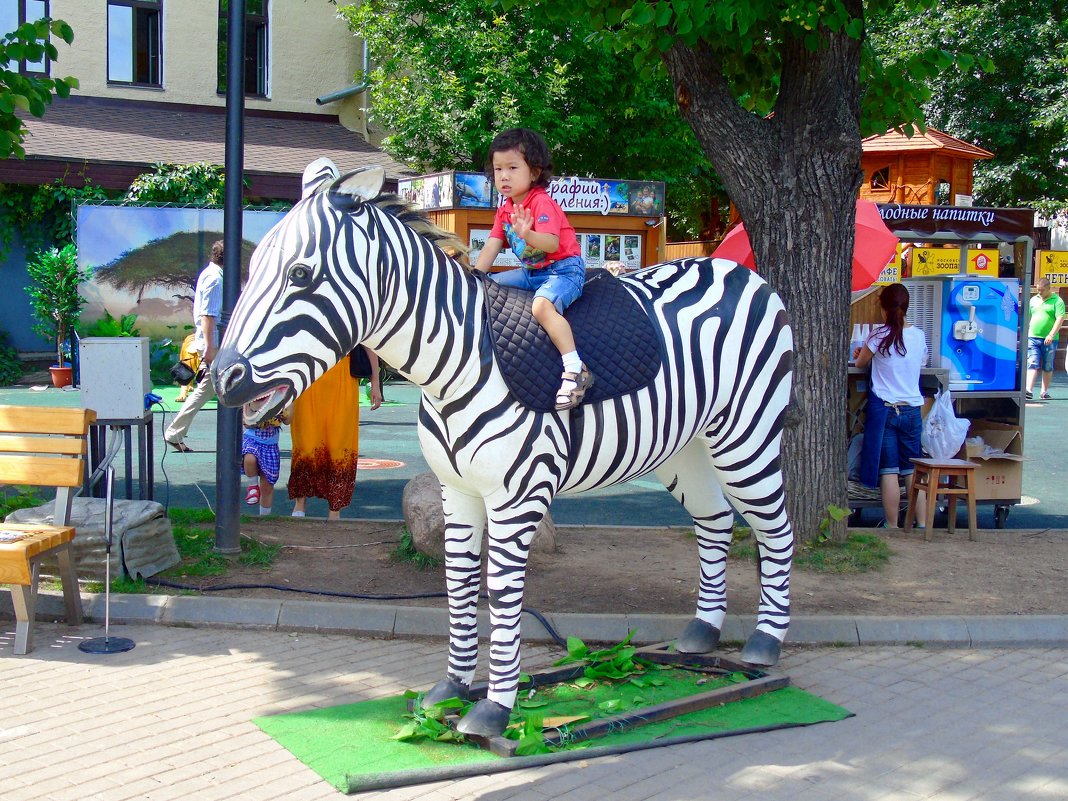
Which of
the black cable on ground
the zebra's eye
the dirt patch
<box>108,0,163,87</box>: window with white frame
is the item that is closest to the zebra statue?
the zebra's eye

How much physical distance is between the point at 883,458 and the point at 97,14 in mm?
20355

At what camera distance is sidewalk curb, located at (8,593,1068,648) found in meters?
5.95

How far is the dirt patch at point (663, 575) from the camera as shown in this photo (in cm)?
647

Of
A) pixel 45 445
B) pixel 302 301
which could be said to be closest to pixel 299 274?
pixel 302 301

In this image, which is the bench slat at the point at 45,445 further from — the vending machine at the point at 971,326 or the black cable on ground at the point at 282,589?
the vending machine at the point at 971,326

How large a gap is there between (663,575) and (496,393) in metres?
3.11

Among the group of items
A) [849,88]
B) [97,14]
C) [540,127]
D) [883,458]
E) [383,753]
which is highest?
[97,14]

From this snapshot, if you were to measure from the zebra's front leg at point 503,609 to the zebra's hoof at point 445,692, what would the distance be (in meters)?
0.24

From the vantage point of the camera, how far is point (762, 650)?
17.5ft

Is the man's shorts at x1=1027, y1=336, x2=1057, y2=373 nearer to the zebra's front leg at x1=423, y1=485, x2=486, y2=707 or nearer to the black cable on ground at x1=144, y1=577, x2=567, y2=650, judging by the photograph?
the black cable on ground at x1=144, y1=577, x2=567, y2=650

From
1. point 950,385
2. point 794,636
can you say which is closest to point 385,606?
point 794,636

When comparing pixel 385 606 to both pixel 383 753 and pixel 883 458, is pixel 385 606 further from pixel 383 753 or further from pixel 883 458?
pixel 883 458

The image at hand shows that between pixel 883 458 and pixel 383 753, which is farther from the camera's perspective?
pixel 883 458

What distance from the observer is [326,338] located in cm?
397
